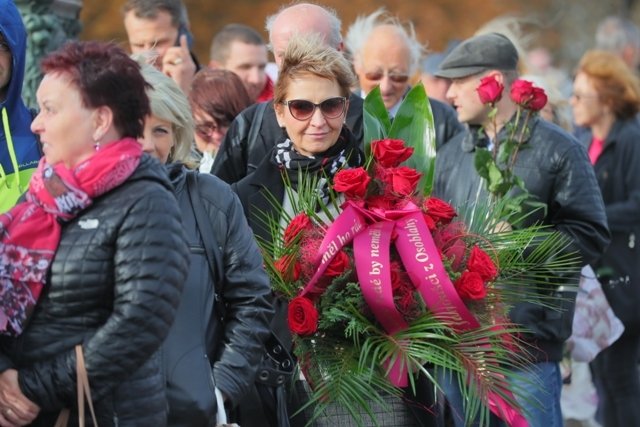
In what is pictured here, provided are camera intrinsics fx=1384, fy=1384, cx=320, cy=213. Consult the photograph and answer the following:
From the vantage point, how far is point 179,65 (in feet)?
24.7

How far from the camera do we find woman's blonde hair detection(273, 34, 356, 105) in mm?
5176

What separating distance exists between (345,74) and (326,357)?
1.11 m

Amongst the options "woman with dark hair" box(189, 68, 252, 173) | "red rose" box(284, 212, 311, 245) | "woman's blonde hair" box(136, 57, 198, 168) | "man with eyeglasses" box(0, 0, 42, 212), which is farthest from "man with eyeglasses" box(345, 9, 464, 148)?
"man with eyeglasses" box(0, 0, 42, 212)

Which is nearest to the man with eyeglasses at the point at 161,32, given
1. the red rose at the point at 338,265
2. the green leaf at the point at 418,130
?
the green leaf at the point at 418,130

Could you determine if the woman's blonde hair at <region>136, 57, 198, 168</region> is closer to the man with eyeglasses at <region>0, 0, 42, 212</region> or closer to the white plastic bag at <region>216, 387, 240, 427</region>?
the man with eyeglasses at <region>0, 0, 42, 212</region>

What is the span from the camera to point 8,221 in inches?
143

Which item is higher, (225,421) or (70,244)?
(70,244)

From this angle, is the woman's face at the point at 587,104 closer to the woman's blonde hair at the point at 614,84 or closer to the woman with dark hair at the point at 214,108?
the woman's blonde hair at the point at 614,84

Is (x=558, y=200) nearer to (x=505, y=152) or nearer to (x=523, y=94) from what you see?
(x=505, y=152)

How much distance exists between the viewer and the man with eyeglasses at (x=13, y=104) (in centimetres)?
475

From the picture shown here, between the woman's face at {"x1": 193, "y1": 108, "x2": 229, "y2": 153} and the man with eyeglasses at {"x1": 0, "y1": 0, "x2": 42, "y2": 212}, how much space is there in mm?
1721

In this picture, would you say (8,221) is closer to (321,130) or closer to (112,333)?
(112,333)

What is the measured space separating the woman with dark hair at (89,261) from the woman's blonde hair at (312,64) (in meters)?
1.57

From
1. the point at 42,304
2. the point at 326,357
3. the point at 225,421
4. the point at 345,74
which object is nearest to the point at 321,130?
the point at 345,74
